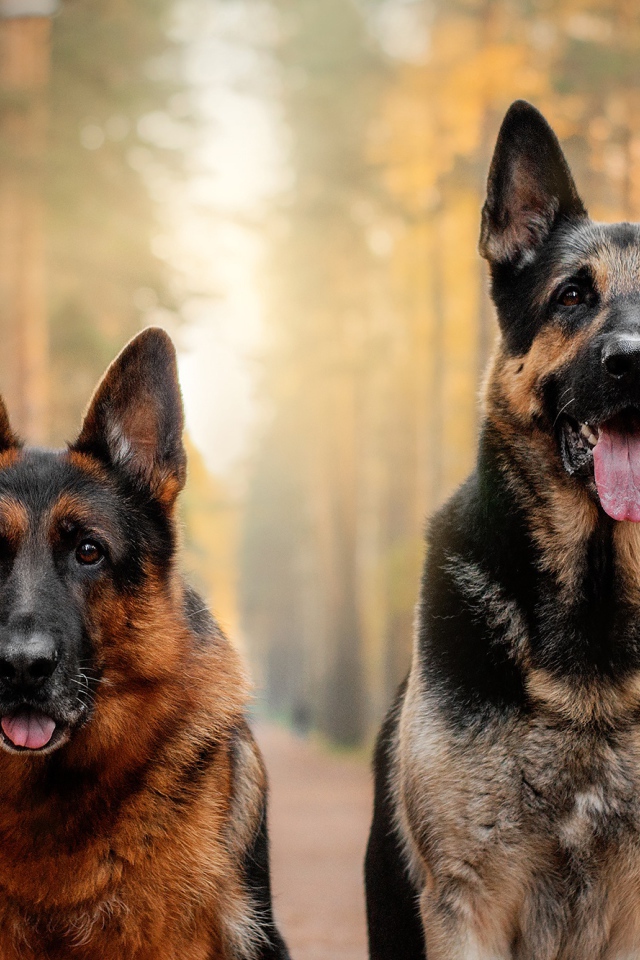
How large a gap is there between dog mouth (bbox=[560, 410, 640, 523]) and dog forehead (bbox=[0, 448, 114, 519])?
5.64 feet

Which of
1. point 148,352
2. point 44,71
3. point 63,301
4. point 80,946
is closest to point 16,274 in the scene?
point 63,301

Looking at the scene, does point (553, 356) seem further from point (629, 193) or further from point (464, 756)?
point (629, 193)

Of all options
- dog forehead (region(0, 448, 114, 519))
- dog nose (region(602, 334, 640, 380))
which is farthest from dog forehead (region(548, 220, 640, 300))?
dog forehead (region(0, 448, 114, 519))

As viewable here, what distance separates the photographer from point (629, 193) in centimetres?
1572

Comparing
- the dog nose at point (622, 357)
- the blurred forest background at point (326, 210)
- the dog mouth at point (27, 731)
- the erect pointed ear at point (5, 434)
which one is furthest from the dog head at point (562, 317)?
the blurred forest background at point (326, 210)

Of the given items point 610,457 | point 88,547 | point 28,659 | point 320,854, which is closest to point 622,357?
point 610,457

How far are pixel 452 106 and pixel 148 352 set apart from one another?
15401mm

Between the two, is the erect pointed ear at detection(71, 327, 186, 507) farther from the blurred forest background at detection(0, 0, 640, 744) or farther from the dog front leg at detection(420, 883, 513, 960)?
the blurred forest background at detection(0, 0, 640, 744)

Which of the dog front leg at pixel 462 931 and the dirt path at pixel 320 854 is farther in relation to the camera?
the dirt path at pixel 320 854

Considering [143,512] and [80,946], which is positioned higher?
[143,512]

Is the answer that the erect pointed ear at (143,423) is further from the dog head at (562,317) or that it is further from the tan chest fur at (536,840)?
the tan chest fur at (536,840)

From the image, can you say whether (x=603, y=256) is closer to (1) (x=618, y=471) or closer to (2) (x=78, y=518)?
(1) (x=618, y=471)

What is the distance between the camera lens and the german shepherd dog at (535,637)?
146 inches

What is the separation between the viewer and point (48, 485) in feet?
13.0
